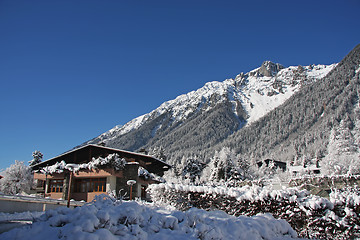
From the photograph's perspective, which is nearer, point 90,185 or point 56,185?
point 90,185

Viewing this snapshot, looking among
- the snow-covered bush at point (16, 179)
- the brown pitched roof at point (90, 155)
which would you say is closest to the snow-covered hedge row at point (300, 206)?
the brown pitched roof at point (90, 155)

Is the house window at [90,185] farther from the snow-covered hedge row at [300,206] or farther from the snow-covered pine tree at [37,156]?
the snow-covered pine tree at [37,156]

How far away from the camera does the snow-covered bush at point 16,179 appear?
2678cm

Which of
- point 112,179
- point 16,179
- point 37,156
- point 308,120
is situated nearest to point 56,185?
point 16,179

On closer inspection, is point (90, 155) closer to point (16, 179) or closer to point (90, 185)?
point (90, 185)

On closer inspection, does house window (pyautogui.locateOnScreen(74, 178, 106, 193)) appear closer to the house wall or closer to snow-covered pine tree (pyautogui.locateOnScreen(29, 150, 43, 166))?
the house wall

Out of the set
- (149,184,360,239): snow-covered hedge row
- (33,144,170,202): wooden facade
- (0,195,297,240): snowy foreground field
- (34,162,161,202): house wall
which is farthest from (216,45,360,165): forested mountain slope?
(0,195,297,240): snowy foreground field

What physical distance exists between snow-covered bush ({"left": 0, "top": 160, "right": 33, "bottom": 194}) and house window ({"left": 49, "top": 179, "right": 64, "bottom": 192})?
466 cm

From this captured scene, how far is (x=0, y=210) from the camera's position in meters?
10.6

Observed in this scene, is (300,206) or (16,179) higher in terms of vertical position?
(16,179)

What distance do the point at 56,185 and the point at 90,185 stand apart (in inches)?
153

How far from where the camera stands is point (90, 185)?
23.5 m

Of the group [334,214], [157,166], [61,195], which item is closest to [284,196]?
[334,214]

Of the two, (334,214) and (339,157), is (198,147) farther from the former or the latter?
(334,214)
